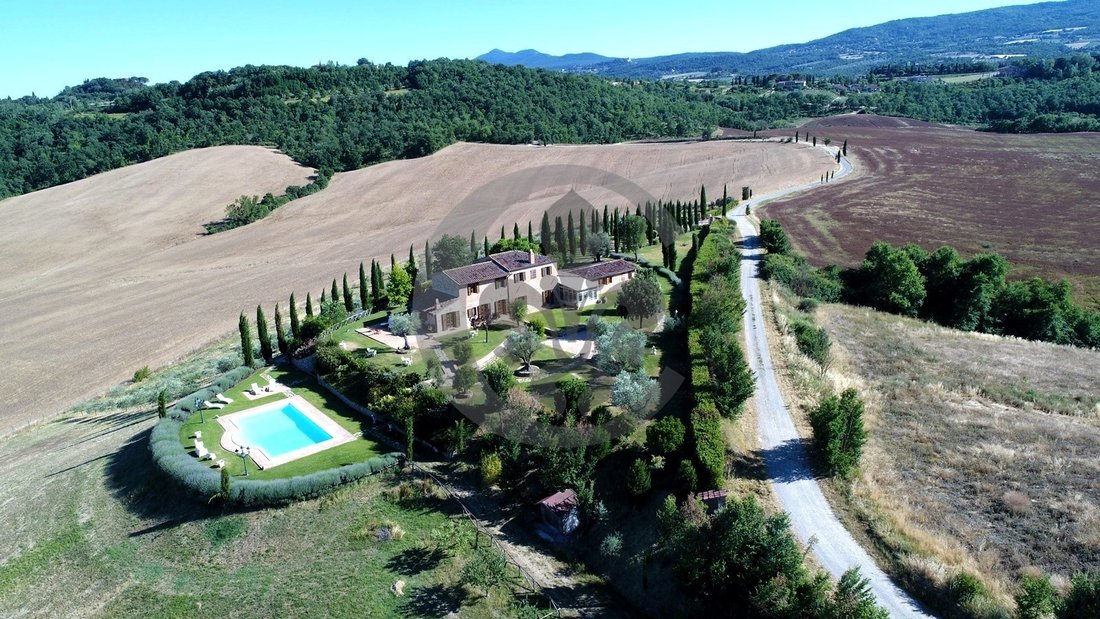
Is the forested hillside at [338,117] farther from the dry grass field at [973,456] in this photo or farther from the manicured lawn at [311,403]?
the dry grass field at [973,456]

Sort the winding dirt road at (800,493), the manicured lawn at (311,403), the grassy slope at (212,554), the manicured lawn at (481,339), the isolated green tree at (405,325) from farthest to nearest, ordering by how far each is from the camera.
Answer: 1. the isolated green tree at (405,325)
2. the manicured lawn at (481,339)
3. the manicured lawn at (311,403)
4. the grassy slope at (212,554)
5. the winding dirt road at (800,493)

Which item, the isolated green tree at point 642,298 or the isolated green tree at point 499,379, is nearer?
the isolated green tree at point 499,379

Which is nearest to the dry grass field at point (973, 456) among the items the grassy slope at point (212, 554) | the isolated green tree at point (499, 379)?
the grassy slope at point (212, 554)

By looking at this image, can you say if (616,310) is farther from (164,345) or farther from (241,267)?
(241,267)

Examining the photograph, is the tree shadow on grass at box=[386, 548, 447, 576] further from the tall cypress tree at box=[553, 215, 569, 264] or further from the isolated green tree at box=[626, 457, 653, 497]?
the tall cypress tree at box=[553, 215, 569, 264]

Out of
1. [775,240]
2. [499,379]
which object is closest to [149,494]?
[499,379]

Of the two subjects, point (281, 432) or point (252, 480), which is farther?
point (281, 432)

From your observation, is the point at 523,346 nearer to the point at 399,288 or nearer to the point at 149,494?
the point at 399,288
